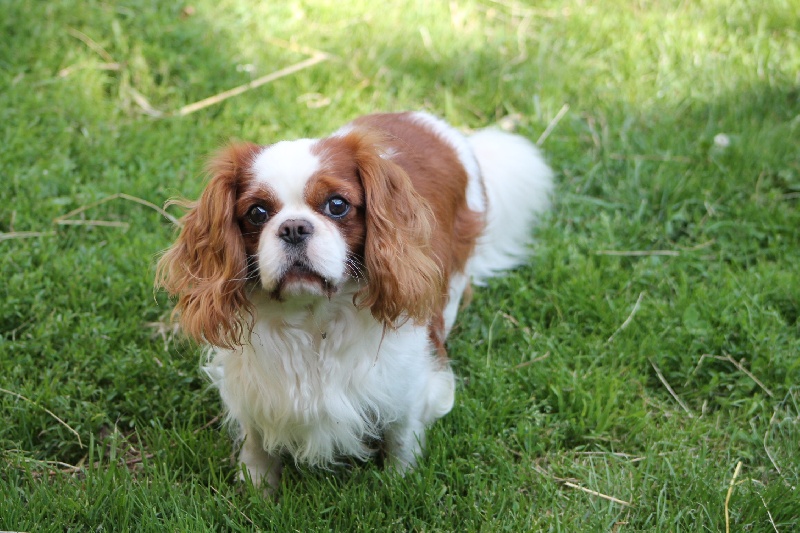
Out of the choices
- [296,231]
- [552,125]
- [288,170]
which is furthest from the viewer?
[552,125]

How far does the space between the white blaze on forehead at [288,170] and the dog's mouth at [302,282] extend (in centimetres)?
19

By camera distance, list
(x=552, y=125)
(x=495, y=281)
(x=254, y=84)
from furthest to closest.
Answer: (x=254, y=84) → (x=552, y=125) → (x=495, y=281)

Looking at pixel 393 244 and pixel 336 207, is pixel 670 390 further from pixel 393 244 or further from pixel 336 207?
pixel 336 207

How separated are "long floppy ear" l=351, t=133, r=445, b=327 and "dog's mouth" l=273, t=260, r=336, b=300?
0.52ft

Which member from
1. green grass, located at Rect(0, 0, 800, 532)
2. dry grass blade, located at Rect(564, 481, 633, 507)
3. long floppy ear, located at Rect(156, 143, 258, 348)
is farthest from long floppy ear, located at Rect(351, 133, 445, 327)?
dry grass blade, located at Rect(564, 481, 633, 507)

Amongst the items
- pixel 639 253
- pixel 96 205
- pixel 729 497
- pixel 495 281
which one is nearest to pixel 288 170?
pixel 495 281

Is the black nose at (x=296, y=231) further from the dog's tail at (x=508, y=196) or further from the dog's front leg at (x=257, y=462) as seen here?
the dog's tail at (x=508, y=196)

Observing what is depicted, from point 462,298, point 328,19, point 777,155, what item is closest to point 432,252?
point 462,298

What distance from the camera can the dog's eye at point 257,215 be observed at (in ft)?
8.06

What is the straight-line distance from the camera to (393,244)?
249 centimetres

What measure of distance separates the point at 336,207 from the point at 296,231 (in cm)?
20

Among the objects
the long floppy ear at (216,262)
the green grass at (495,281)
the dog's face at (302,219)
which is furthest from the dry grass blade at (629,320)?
the long floppy ear at (216,262)

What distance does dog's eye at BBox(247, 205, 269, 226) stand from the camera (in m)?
2.46

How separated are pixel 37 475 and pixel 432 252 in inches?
60.2
